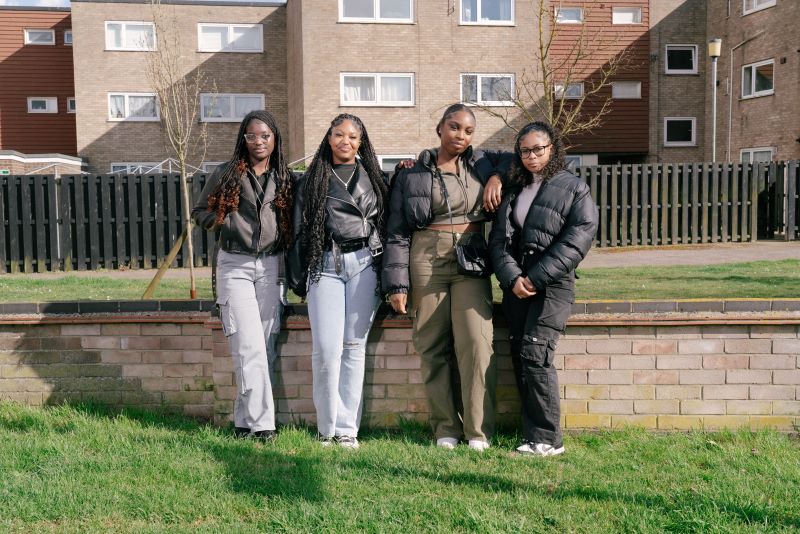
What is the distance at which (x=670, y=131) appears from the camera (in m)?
30.1

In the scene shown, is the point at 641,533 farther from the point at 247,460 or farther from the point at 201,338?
the point at 201,338

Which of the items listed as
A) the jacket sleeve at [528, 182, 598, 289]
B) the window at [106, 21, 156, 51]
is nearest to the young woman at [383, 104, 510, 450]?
the jacket sleeve at [528, 182, 598, 289]

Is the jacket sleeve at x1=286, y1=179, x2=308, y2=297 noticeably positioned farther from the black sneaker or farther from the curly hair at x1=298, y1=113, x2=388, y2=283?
the black sneaker

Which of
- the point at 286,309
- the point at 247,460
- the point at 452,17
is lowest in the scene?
the point at 247,460

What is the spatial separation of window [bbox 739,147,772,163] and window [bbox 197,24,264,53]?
55.9ft

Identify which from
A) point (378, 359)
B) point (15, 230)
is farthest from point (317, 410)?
point (15, 230)

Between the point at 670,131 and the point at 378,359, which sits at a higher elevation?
the point at 670,131

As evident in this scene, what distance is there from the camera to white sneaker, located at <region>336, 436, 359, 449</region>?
4.76 meters

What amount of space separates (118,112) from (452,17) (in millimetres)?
12549

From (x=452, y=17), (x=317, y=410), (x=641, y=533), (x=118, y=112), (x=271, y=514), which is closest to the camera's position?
(x=641, y=533)

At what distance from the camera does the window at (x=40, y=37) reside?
3291 centimetres

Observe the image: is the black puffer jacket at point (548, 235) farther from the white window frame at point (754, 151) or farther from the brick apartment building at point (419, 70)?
the white window frame at point (754, 151)

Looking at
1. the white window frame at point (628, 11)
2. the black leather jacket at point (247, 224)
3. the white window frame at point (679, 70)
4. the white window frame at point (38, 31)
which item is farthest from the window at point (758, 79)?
the white window frame at point (38, 31)

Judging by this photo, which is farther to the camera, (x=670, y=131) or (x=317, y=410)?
(x=670, y=131)
